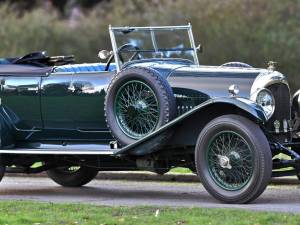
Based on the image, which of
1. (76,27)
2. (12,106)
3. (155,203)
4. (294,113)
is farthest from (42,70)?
(76,27)

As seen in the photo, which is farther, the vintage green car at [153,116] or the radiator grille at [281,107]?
the radiator grille at [281,107]

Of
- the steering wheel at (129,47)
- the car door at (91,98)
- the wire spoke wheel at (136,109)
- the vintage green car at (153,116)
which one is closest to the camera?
the vintage green car at (153,116)

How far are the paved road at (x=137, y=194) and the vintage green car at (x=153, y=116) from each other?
0.29m

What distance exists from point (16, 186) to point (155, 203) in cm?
279

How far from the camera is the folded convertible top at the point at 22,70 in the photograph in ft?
35.4

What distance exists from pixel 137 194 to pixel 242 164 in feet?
6.25

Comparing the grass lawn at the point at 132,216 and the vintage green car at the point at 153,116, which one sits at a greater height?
the vintage green car at the point at 153,116

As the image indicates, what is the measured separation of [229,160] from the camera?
9312 millimetres

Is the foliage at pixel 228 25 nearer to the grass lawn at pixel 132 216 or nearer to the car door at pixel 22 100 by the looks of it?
the car door at pixel 22 100

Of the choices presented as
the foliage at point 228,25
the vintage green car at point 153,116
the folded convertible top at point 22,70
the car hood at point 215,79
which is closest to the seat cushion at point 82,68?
the vintage green car at point 153,116

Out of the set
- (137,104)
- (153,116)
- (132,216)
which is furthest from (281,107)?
(132,216)

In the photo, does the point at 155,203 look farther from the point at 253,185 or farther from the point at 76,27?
the point at 76,27

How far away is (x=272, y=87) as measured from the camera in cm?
964

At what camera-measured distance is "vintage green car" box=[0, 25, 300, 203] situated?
9.28m
